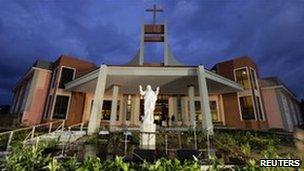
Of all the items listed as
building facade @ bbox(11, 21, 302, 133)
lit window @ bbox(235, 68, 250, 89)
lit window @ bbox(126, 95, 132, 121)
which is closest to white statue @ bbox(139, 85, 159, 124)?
building facade @ bbox(11, 21, 302, 133)

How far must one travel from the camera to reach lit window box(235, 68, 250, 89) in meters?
20.5

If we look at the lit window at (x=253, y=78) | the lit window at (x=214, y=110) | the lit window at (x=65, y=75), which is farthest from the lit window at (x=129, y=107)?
the lit window at (x=253, y=78)

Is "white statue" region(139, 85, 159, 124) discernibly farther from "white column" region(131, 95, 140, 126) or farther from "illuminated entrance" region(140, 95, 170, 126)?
"illuminated entrance" region(140, 95, 170, 126)

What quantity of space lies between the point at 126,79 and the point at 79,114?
345 inches

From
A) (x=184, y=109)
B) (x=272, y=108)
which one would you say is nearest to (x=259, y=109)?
(x=272, y=108)

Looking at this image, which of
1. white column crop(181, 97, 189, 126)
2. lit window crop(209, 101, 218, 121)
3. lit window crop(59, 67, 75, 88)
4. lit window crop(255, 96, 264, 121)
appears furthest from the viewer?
lit window crop(209, 101, 218, 121)

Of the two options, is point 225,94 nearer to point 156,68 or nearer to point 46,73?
point 156,68

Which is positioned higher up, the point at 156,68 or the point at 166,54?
the point at 166,54

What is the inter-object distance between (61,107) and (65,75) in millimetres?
3309

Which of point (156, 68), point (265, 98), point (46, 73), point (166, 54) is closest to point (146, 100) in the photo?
point (156, 68)

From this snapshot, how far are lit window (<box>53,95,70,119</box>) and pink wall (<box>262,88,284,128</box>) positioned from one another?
70.2 ft

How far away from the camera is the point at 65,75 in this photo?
2055 centimetres

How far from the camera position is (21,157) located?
5039mm

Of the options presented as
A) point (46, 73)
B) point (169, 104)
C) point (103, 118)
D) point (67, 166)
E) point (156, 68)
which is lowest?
point (67, 166)
